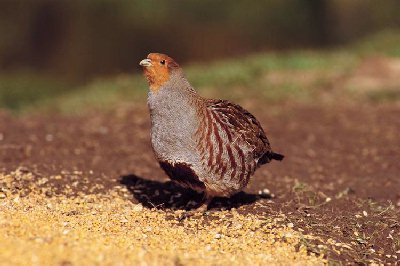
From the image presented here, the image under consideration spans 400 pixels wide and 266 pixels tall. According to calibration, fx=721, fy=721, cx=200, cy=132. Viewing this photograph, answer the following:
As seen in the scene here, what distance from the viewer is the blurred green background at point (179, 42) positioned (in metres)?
14.0

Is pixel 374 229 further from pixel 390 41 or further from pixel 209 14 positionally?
pixel 209 14

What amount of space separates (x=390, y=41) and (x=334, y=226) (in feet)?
38.9

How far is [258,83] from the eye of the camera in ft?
44.0

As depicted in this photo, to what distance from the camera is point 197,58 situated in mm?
21328

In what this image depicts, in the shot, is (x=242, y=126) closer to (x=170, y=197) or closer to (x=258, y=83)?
(x=170, y=197)

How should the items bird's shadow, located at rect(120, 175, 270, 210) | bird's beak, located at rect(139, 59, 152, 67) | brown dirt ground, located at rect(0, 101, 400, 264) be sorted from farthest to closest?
1. bird's shadow, located at rect(120, 175, 270, 210)
2. brown dirt ground, located at rect(0, 101, 400, 264)
3. bird's beak, located at rect(139, 59, 152, 67)

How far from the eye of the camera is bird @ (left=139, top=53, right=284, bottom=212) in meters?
5.64

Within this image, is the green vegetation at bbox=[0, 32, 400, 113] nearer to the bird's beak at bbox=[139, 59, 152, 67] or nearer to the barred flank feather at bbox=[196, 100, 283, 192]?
the barred flank feather at bbox=[196, 100, 283, 192]

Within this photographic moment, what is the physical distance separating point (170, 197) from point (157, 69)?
153cm

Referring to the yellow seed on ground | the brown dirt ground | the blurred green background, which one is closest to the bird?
the yellow seed on ground

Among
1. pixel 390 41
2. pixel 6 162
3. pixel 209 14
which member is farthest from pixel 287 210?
pixel 209 14

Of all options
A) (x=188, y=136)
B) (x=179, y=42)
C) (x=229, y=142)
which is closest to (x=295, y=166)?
(x=229, y=142)

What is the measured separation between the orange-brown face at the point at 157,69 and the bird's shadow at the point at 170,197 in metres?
1.09

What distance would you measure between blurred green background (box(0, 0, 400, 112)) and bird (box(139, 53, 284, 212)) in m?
6.69
